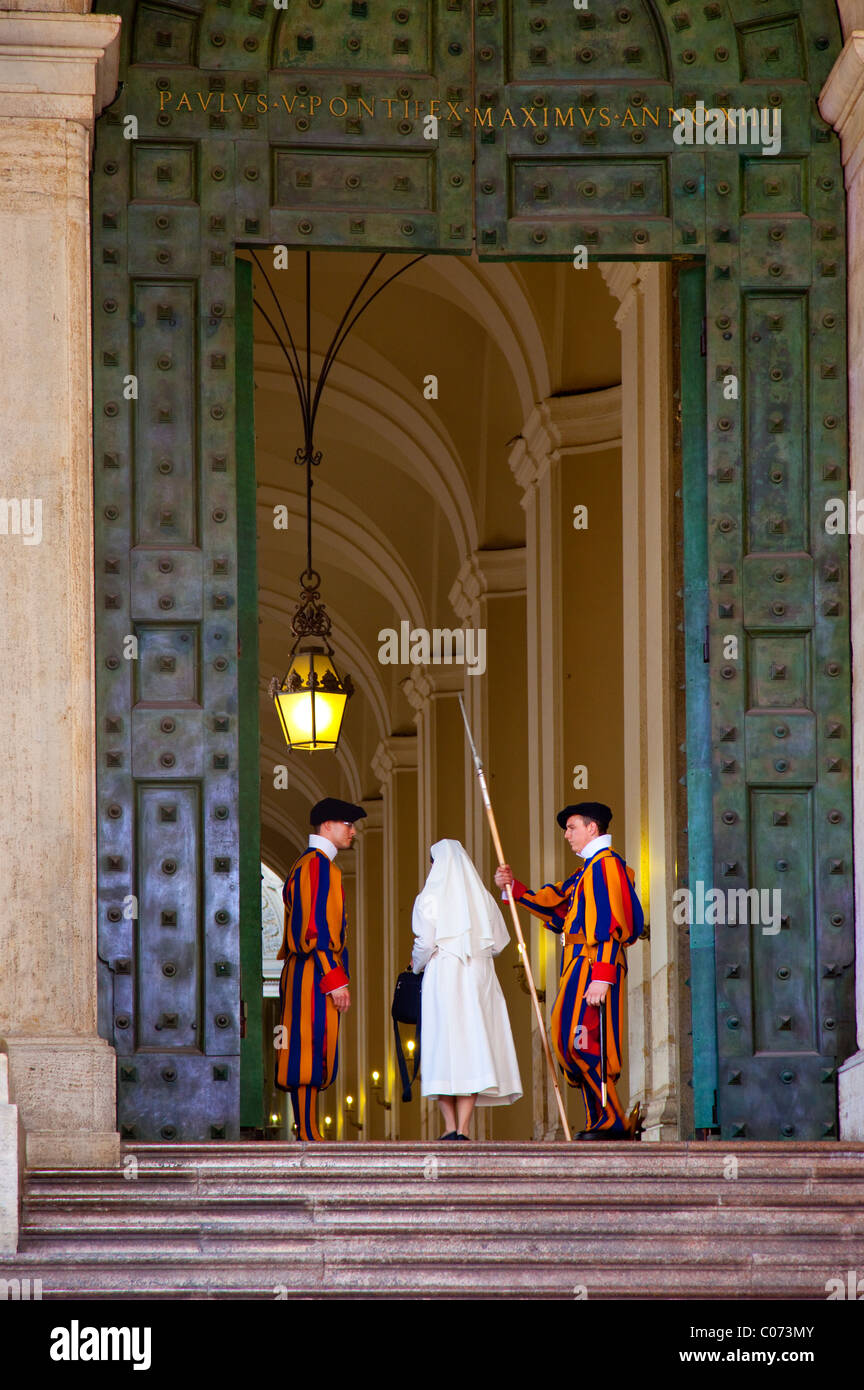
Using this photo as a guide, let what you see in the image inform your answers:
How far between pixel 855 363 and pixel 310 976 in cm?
383

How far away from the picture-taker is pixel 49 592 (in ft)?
33.9

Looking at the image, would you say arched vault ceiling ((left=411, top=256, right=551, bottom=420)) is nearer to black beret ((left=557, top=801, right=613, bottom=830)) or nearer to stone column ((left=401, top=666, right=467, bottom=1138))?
stone column ((left=401, top=666, right=467, bottom=1138))

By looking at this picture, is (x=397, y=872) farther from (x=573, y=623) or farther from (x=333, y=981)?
(x=333, y=981)

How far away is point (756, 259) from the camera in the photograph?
38.3 ft

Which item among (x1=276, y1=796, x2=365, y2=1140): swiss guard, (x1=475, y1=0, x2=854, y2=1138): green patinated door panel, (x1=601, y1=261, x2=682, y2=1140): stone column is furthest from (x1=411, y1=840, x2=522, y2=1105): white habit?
(x1=475, y1=0, x2=854, y2=1138): green patinated door panel

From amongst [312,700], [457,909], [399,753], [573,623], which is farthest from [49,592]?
[399,753]

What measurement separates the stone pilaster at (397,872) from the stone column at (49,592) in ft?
59.7

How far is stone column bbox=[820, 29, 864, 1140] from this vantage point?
11.0 m

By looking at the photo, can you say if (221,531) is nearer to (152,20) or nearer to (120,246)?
(120,246)

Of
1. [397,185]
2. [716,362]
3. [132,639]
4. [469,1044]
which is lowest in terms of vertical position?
[469,1044]

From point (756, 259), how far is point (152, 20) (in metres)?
2.88

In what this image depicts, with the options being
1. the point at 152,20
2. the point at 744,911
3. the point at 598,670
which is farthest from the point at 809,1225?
the point at 598,670

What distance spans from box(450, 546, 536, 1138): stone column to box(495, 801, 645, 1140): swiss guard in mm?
8563
